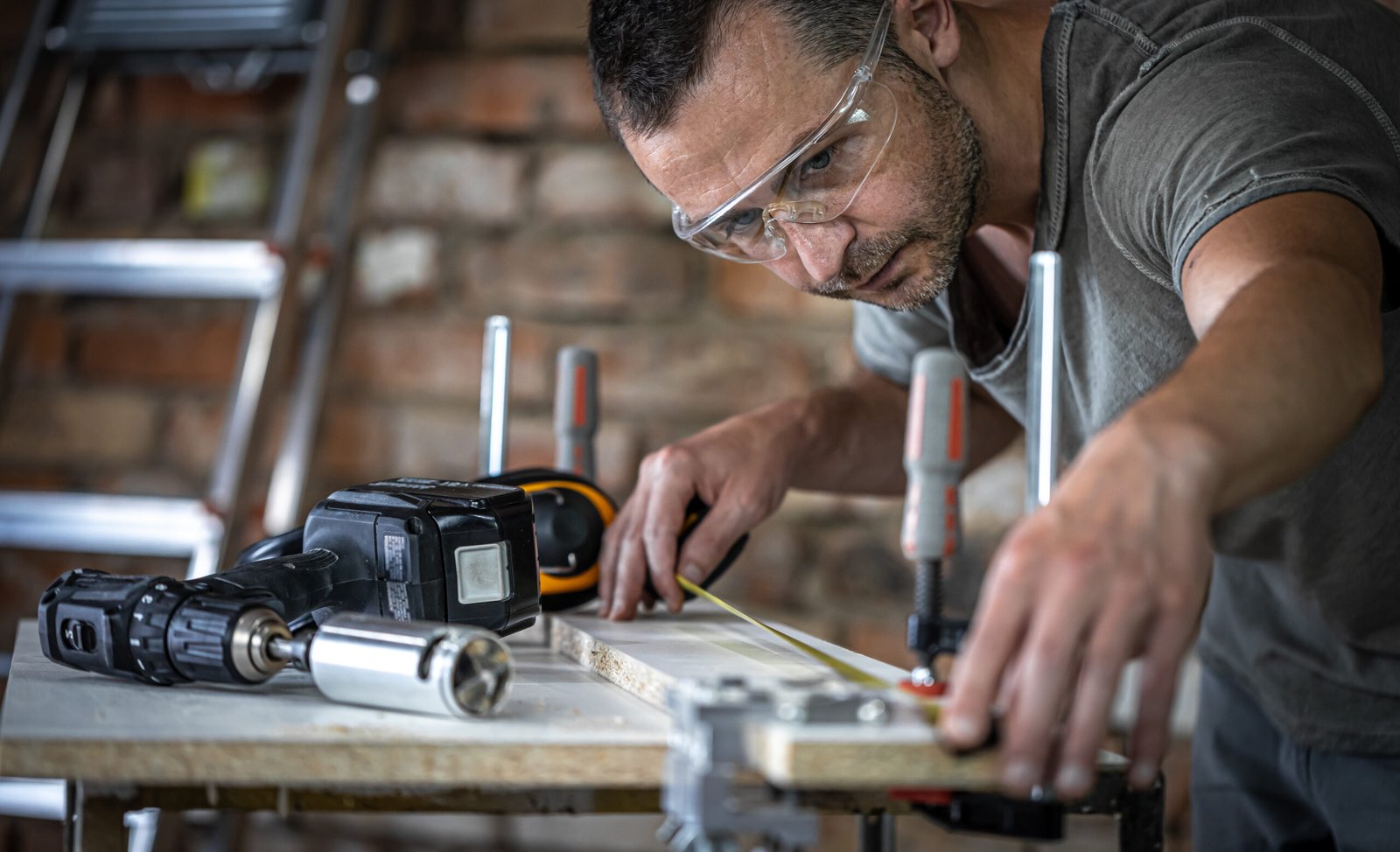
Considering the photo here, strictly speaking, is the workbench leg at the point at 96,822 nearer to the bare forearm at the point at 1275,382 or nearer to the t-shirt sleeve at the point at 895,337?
the bare forearm at the point at 1275,382

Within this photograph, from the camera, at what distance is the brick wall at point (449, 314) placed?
1.96 meters

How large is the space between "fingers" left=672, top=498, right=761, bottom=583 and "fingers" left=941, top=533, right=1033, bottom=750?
0.65 m

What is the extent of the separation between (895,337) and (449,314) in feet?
2.75

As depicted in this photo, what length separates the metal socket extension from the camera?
73 centimetres

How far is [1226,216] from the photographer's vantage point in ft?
2.45

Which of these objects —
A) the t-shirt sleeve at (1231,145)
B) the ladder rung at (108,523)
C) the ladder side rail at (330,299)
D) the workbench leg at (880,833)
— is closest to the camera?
the t-shirt sleeve at (1231,145)

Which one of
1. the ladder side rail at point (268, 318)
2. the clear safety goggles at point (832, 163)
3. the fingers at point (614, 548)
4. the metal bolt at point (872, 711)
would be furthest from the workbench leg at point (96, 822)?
the ladder side rail at point (268, 318)

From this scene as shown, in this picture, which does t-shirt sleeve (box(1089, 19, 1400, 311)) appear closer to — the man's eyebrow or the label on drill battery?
the man's eyebrow

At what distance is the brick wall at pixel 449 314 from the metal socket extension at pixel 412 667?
121cm

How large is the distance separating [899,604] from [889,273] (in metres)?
0.91

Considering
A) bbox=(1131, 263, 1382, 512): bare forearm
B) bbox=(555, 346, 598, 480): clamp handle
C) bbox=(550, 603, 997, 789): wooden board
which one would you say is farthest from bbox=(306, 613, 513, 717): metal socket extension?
bbox=(555, 346, 598, 480): clamp handle

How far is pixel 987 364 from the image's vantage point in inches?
50.8

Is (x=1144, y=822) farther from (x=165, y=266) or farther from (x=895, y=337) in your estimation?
(x=165, y=266)

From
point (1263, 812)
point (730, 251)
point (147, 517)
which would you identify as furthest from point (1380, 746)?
point (147, 517)
